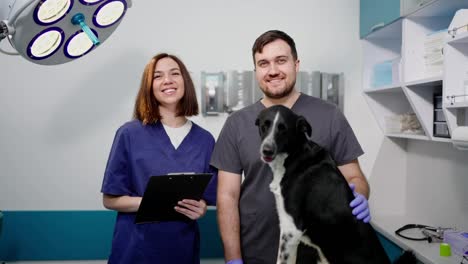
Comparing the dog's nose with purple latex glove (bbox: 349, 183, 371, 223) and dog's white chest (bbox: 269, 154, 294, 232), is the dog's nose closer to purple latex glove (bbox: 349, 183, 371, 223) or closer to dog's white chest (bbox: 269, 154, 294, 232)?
dog's white chest (bbox: 269, 154, 294, 232)

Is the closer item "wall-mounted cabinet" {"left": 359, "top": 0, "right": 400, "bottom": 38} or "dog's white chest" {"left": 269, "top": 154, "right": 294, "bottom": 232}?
"dog's white chest" {"left": 269, "top": 154, "right": 294, "bottom": 232}

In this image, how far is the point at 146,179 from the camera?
1507mm

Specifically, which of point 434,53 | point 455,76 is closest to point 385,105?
point 434,53

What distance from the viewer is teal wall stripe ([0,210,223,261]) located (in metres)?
2.25

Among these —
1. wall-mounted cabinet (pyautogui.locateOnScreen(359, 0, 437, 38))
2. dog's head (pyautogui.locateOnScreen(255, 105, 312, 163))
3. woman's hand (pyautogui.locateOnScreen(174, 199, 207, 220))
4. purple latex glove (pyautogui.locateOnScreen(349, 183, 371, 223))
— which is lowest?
woman's hand (pyautogui.locateOnScreen(174, 199, 207, 220))

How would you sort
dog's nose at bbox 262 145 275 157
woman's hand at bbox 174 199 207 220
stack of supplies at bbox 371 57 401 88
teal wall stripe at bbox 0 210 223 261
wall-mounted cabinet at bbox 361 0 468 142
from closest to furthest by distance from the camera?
1. dog's nose at bbox 262 145 275 157
2. woman's hand at bbox 174 199 207 220
3. wall-mounted cabinet at bbox 361 0 468 142
4. stack of supplies at bbox 371 57 401 88
5. teal wall stripe at bbox 0 210 223 261

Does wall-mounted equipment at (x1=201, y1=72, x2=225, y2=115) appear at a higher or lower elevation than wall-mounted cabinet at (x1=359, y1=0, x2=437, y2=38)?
lower

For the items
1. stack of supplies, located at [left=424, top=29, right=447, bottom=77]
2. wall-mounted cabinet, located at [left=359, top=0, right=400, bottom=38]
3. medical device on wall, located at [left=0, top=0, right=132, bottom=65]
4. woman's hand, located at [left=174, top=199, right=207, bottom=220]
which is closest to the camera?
medical device on wall, located at [left=0, top=0, right=132, bottom=65]

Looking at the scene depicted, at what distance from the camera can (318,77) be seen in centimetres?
231

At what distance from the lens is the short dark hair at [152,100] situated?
Answer: 1491mm

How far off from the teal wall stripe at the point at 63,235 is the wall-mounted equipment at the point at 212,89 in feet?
2.08

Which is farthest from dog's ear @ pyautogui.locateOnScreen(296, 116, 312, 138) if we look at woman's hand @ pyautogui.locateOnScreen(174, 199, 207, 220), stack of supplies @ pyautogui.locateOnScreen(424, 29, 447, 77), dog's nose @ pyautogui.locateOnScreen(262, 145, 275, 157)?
stack of supplies @ pyautogui.locateOnScreen(424, 29, 447, 77)

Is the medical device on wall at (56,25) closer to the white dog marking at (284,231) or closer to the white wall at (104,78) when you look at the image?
the white dog marking at (284,231)

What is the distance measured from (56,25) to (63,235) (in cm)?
165
